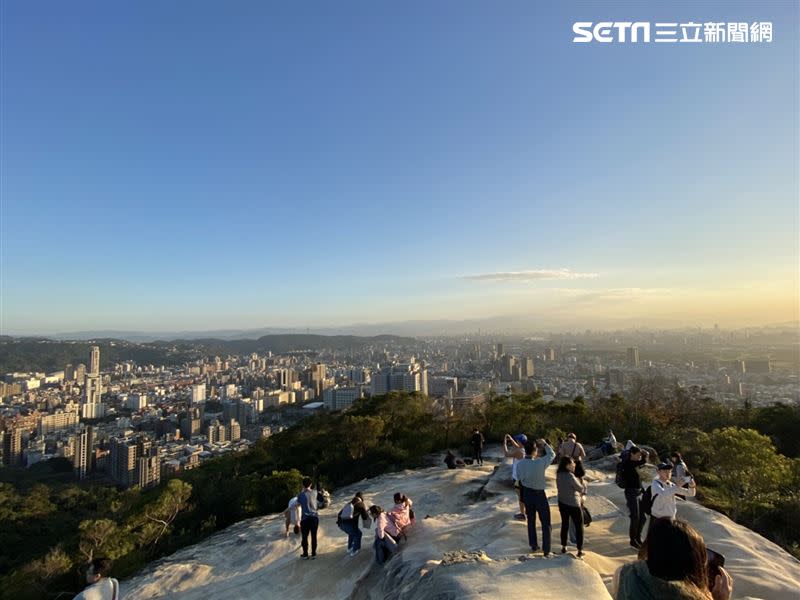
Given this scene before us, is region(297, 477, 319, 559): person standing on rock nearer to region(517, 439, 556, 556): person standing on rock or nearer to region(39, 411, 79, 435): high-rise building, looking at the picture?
region(517, 439, 556, 556): person standing on rock

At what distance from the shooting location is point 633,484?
574 centimetres

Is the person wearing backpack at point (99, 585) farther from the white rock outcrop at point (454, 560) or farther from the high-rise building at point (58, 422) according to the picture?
the high-rise building at point (58, 422)

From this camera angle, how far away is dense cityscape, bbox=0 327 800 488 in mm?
34625

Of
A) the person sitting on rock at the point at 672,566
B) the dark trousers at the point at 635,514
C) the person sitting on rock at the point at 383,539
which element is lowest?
the person sitting on rock at the point at 383,539

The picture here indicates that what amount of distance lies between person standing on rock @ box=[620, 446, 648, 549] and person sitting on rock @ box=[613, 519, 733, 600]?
3.89 metres

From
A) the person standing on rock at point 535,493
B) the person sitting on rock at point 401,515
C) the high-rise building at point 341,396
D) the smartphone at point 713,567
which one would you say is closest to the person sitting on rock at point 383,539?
the person sitting on rock at point 401,515

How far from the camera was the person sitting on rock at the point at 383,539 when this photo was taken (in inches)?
255

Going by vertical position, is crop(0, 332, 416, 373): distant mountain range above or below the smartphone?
below

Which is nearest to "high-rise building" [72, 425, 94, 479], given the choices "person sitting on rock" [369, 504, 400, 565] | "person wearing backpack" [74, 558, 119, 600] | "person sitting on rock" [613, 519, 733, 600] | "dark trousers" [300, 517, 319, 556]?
"dark trousers" [300, 517, 319, 556]

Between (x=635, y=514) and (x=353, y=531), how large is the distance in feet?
13.8

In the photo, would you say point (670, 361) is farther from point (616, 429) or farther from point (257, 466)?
point (257, 466)

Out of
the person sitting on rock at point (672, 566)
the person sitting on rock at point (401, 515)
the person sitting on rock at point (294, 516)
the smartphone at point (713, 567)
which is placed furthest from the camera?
the person sitting on rock at point (294, 516)

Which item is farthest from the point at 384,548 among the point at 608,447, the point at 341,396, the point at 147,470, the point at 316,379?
the point at 316,379

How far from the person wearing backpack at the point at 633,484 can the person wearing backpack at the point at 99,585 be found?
562 centimetres
